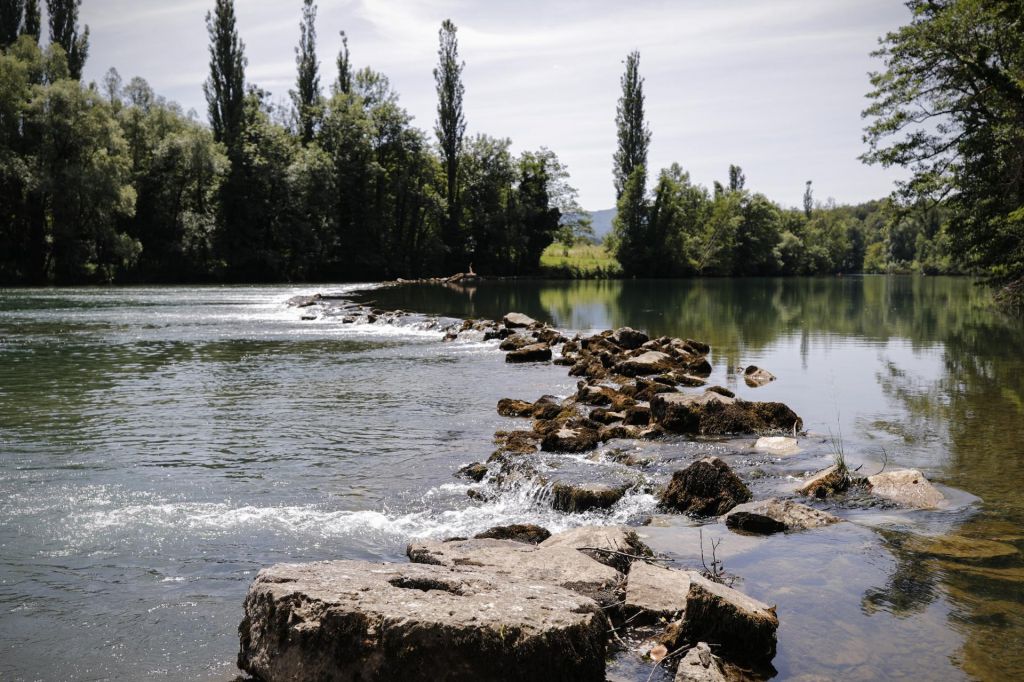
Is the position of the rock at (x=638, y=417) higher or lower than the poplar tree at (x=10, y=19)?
lower

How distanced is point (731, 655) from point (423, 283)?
3143 inches

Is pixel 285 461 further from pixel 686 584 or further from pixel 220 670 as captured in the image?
pixel 686 584

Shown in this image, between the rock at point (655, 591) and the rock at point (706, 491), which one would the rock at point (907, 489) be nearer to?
the rock at point (706, 491)

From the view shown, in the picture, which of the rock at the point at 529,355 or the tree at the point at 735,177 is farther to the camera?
the tree at the point at 735,177

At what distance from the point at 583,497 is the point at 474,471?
83.5 inches

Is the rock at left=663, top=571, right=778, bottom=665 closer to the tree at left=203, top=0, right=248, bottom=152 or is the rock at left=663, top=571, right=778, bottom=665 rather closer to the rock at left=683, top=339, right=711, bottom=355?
the rock at left=683, top=339, right=711, bottom=355

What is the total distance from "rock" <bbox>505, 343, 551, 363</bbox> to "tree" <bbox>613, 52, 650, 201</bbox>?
83.2 meters

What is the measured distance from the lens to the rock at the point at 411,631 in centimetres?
491

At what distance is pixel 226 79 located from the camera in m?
80.3

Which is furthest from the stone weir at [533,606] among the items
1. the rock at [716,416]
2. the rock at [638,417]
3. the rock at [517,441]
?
the rock at [638,417]

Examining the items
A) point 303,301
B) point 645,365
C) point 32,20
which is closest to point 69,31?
point 32,20

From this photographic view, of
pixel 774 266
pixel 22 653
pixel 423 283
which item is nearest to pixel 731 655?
pixel 22 653

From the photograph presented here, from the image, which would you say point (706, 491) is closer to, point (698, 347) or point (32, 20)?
point (698, 347)

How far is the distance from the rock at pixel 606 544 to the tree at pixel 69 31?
84048mm
